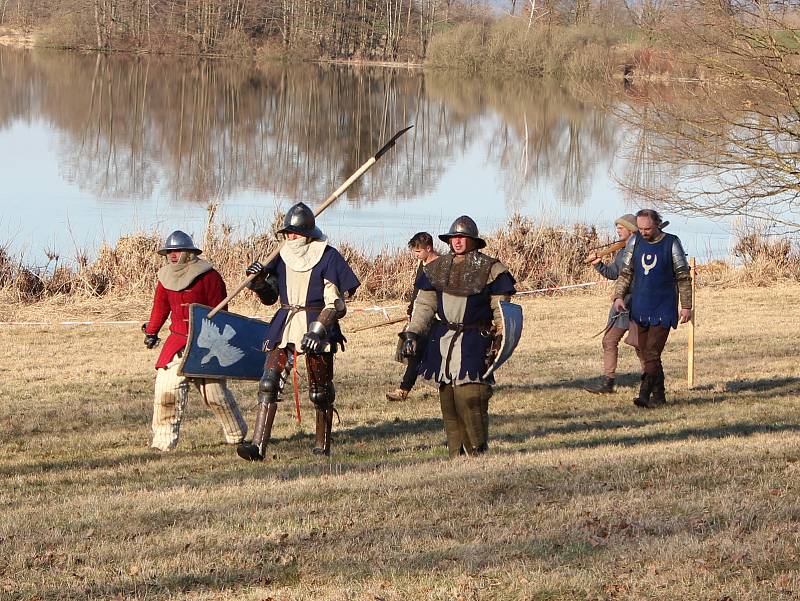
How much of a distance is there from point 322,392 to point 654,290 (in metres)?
3.73

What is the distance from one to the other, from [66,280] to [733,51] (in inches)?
423

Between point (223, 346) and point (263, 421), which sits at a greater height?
point (223, 346)

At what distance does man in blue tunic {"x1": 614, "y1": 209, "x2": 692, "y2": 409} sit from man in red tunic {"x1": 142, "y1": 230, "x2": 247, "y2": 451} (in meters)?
3.91

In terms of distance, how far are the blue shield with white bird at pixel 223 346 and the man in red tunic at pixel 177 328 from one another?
0.85 ft

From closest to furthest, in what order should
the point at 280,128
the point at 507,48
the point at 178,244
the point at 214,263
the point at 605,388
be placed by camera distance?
the point at 178,244, the point at 605,388, the point at 214,263, the point at 280,128, the point at 507,48

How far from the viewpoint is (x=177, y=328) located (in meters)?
9.96

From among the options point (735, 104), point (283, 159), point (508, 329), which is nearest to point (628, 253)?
point (508, 329)

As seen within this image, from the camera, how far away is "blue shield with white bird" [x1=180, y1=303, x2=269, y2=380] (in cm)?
959

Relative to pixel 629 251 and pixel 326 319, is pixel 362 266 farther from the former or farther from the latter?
pixel 326 319

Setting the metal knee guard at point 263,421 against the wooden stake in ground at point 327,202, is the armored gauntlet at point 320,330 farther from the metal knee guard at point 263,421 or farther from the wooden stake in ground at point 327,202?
the wooden stake in ground at point 327,202

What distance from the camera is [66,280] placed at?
2117cm

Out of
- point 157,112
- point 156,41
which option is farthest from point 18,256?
point 156,41

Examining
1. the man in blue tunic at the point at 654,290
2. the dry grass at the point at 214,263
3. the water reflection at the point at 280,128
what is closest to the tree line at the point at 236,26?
the water reflection at the point at 280,128

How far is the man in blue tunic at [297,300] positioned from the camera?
929 centimetres
